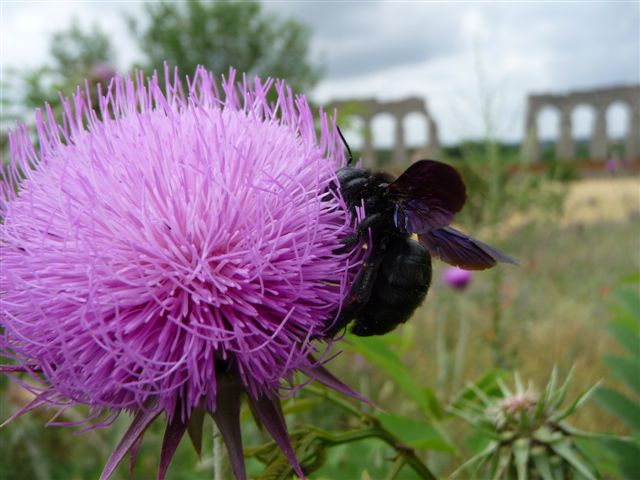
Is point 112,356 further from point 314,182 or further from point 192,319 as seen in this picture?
point 314,182

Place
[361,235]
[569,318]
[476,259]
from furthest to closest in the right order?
[569,318]
[476,259]
[361,235]

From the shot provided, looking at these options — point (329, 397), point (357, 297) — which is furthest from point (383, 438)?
point (357, 297)

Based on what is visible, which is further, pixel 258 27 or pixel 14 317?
pixel 258 27

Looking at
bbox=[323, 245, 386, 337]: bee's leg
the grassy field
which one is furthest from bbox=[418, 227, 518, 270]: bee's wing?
the grassy field

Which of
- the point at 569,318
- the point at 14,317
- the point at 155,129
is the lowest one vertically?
the point at 569,318

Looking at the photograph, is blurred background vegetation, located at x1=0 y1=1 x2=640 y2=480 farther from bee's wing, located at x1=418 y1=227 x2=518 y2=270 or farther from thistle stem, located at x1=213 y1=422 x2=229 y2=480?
bee's wing, located at x1=418 y1=227 x2=518 y2=270

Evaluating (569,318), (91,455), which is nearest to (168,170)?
(91,455)
